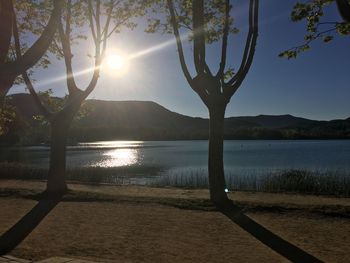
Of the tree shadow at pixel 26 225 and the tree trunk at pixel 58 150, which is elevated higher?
the tree trunk at pixel 58 150

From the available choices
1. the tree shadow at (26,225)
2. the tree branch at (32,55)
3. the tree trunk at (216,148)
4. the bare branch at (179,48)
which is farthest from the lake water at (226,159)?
the tree branch at (32,55)

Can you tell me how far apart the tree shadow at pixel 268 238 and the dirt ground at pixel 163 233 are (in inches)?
6.0

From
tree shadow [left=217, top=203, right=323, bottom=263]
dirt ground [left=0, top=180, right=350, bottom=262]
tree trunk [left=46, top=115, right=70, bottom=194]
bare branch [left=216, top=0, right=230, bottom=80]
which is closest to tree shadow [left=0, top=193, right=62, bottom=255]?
dirt ground [left=0, top=180, right=350, bottom=262]

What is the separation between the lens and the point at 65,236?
355 inches

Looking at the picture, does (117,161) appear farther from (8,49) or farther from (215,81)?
(8,49)

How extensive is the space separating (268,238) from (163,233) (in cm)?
202

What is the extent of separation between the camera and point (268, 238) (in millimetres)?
8914

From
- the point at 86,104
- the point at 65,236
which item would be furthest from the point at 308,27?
the point at 86,104

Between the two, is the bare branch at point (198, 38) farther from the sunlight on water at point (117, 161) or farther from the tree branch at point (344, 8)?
the sunlight on water at point (117, 161)

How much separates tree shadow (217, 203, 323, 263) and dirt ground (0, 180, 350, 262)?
6.0 inches

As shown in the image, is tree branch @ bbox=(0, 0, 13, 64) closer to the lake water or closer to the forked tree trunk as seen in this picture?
the forked tree trunk

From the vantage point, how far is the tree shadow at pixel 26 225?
8.36 meters

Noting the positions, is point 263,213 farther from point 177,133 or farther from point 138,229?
point 177,133

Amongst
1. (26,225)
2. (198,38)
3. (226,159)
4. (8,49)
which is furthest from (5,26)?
(226,159)
